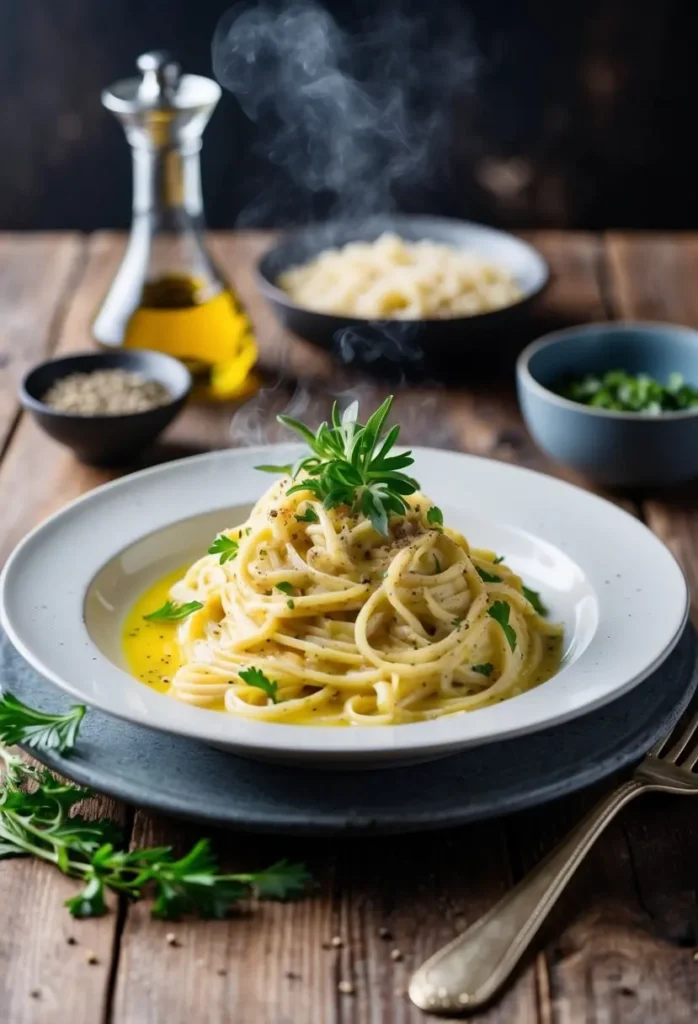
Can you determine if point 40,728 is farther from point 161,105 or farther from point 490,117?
point 490,117

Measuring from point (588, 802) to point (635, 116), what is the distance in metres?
6.12

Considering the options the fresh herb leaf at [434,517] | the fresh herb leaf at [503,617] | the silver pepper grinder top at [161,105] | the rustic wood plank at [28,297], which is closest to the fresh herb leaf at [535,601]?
the fresh herb leaf at [503,617]

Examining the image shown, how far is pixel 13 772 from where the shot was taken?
2.59 m

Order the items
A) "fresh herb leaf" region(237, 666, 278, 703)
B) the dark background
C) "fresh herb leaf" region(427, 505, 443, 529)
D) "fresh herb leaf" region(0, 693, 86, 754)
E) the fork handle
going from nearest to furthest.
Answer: the fork handle < "fresh herb leaf" region(0, 693, 86, 754) < "fresh herb leaf" region(237, 666, 278, 703) < "fresh herb leaf" region(427, 505, 443, 529) < the dark background

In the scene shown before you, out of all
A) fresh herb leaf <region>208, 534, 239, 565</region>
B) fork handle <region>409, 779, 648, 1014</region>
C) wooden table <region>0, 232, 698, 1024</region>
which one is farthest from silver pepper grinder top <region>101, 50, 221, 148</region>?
fork handle <region>409, 779, 648, 1014</region>

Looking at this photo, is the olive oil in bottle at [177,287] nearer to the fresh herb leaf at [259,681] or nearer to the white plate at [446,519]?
the white plate at [446,519]

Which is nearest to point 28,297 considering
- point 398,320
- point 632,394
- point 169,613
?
point 398,320

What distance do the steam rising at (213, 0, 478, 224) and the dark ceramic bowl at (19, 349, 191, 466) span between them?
3284mm

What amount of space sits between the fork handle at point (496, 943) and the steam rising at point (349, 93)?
A: 554 centimetres

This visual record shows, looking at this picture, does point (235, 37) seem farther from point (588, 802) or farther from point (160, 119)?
point (588, 802)

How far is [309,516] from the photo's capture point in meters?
2.92

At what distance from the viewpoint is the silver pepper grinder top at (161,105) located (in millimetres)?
4227

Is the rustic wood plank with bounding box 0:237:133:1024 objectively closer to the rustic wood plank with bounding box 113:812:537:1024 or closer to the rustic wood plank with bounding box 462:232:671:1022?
the rustic wood plank with bounding box 113:812:537:1024

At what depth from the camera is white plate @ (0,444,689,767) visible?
2.29m
